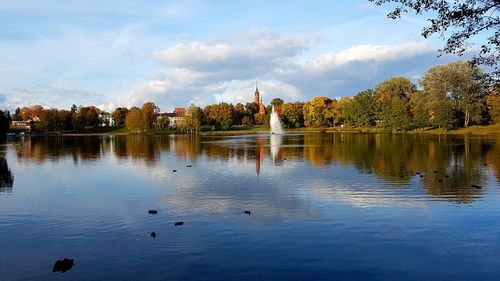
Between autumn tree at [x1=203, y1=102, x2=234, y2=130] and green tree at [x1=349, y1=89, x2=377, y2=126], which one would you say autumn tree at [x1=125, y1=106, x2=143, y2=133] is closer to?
autumn tree at [x1=203, y1=102, x2=234, y2=130]

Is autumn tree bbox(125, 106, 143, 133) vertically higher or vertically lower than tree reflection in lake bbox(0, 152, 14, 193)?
higher

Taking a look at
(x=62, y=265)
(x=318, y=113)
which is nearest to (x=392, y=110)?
(x=318, y=113)

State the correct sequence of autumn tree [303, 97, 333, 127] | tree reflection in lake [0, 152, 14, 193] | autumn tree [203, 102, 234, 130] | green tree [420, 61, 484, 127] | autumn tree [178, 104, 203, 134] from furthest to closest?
autumn tree [203, 102, 234, 130]
autumn tree [178, 104, 203, 134]
autumn tree [303, 97, 333, 127]
green tree [420, 61, 484, 127]
tree reflection in lake [0, 152, 14, 193]

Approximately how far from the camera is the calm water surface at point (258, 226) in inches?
601

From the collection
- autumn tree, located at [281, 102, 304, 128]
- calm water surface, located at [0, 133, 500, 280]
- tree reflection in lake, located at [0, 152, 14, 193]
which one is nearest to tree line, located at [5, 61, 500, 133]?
autumn tree, located at [281, 102, 304, 128]

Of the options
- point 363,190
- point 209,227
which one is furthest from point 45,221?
point 363,190

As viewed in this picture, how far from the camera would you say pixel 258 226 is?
20422mm

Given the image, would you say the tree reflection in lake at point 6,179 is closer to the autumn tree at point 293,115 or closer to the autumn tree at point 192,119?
the autumn tree at point 192,119

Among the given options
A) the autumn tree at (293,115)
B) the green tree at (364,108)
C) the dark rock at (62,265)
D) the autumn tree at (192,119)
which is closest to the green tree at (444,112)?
the green tree at (364,108)

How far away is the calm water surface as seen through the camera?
15258 mm

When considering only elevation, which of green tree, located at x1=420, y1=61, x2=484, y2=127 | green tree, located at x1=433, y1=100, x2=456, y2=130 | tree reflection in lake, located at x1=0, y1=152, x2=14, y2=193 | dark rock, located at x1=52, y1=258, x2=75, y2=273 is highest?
green tree, located at x1=420, y1=61, x2=484, y2=127

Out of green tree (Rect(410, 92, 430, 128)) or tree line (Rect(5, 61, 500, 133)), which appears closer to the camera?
tree line (Rect(5, 61, 500, 133))

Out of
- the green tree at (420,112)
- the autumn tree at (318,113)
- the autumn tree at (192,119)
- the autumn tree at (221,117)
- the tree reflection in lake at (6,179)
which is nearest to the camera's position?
the tree reflection in lake at (6,179)

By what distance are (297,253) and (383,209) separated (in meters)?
8.99
